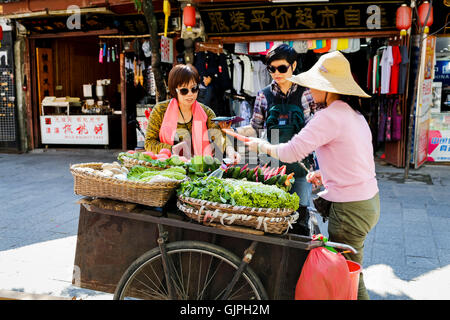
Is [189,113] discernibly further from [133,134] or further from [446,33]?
[133,134]

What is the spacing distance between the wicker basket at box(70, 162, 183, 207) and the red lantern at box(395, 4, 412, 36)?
7.31 metres

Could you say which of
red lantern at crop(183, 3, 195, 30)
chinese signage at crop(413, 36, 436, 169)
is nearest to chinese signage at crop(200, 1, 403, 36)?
red lantern at crop(183, 3, 195, 30)

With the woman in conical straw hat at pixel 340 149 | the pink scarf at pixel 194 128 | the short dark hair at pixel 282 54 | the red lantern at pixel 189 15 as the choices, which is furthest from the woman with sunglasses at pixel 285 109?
the red lantern at pixel 189 15

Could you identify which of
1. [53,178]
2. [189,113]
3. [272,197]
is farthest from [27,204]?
[272,197]

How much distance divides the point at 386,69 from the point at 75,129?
8.49 meters

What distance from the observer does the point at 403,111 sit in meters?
8.97

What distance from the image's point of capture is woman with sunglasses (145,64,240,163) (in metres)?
3.79

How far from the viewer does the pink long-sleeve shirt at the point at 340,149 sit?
8.30 ft

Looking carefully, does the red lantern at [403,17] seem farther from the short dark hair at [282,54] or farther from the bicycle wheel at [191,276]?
the bicycle wheel at [191,276]

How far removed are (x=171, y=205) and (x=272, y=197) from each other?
0.77 m

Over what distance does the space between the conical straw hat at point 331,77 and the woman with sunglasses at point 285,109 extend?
87 centimetres

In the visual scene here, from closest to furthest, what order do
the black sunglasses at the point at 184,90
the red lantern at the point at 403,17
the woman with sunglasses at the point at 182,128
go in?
the black sunglasses at the point at 184,90
the woman with sunglasses at the point at 182,128
the red lantern at the point at 403,17

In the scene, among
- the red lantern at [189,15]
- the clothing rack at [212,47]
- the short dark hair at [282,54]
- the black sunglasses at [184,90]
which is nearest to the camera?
the short dark hair at [282,54]

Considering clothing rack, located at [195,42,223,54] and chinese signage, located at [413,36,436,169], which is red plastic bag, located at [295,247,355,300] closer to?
chinese signage, located at [413,36,436,169]
